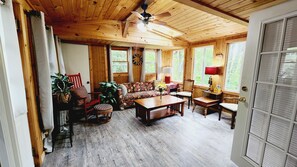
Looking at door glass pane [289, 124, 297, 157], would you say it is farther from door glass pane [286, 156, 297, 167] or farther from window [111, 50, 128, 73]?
window [111, 50, 128, 73]

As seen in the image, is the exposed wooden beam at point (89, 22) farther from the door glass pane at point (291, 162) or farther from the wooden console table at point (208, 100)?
the door glass pane at point (291, 162)

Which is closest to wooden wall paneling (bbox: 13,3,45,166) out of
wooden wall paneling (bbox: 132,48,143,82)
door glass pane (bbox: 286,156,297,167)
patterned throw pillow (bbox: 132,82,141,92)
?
door glass pane (bbox: 286,156,297,167)

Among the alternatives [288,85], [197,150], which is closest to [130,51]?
[197,150]

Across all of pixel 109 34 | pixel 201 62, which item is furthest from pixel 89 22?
pixel 201 62

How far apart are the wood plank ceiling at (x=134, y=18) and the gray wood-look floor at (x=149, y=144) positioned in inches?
83.4

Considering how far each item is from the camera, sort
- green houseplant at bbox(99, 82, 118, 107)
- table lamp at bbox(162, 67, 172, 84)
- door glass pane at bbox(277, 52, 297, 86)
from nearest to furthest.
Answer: door glass pane at bbox(277, 52, 297, 86) → green houseplant at bbox(99, 82, 118, 107) → table lamp at bbox(162, 67, 172, 84)

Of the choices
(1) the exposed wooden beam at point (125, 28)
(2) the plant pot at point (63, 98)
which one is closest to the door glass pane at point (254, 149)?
(2) the plant pot at point (63, 98)

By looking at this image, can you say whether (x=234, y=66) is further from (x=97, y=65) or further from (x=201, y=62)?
(x=97, y=65)

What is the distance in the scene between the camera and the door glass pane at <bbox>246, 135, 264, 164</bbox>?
152 centimetres

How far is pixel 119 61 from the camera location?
490cm

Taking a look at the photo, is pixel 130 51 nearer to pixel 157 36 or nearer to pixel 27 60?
pixel 157 36

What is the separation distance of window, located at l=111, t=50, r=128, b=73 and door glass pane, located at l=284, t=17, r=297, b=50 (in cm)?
440

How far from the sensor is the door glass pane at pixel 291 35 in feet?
3.96

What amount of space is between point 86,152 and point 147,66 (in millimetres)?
4022
